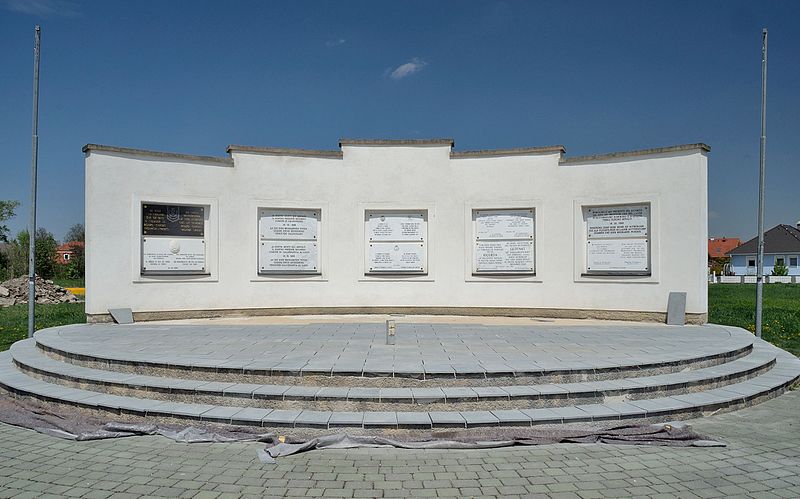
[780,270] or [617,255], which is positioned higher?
[617,255]

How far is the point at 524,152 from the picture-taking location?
1348 cm

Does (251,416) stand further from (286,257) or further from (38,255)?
(38,255)

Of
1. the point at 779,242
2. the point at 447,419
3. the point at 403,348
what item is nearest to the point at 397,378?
the point at 447,419

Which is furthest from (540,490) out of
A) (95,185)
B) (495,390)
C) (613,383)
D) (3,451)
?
(95,185)

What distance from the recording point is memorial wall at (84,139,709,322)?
1230 centimetres

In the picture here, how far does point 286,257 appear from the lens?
1359 centimetres

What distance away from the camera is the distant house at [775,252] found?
6694 centimetres

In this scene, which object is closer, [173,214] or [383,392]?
[383,392]

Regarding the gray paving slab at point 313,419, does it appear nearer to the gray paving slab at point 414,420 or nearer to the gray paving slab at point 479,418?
the gray paving slab at point 414,420

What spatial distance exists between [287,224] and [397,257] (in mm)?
2870

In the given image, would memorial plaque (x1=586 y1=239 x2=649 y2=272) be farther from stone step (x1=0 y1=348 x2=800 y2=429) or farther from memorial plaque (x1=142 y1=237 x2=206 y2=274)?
memorial plaque (x1=142 y1=237 x2=206 y2=274)

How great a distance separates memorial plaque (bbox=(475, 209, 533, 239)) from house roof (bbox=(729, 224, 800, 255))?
2724 inches

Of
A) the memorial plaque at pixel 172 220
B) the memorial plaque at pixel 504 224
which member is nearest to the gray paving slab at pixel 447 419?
the memorial plaque at pixel 504 224

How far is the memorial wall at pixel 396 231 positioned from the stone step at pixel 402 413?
5510mm
